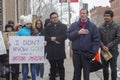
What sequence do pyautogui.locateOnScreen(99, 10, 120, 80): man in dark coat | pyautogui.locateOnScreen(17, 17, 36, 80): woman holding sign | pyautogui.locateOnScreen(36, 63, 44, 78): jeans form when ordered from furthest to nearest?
pyautogui.locateOnScreen(36, 63, 44, 78): jeans, pyautogui.locateOnScreen(17, 17, 36, 80): woman holding sign, pyautogui.locateOnScreen(99, 10, 120, 80): man in dark coat

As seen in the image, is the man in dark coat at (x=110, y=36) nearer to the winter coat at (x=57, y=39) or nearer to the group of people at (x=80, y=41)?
the group of people at (x=80, y=41)

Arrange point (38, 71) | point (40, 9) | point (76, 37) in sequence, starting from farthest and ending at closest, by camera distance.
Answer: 1. point (40, 9)
2. point (38, 71)
3. point (76, 37)

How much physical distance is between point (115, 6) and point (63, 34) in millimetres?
134438

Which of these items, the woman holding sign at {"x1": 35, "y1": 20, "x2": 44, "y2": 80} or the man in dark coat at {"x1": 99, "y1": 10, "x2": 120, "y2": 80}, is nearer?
the man in dark coat at {"x1": 99, "y1": 10, "x2": 120, "y2": 80}

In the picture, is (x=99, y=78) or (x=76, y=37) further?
(x=99, y=78)

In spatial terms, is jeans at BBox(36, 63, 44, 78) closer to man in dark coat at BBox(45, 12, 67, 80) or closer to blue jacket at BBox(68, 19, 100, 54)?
man in dark coat at BBox(45, 12, 67, 80)

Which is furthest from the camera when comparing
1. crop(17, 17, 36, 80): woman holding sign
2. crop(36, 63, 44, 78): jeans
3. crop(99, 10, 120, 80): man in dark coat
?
crop(36, 63, 44, 78): jeans

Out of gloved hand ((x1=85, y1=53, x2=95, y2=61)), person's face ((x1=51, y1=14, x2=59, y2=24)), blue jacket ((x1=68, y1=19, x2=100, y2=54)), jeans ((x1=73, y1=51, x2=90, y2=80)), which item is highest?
person's face ((x1=51, y1=14, x2=59, y2=24))

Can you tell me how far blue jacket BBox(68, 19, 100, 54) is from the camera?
8.85 metres

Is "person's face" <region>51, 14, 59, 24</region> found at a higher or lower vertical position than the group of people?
higher

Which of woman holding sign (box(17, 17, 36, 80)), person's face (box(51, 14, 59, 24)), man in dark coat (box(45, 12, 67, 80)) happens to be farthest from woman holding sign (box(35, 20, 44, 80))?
woman holding sign (box(17, 17, 36, 80))

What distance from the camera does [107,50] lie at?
30.8 feet

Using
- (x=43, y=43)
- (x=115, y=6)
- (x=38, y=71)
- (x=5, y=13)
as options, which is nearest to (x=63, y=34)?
(x=43, y=43)

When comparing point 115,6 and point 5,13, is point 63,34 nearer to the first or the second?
point 5,13
